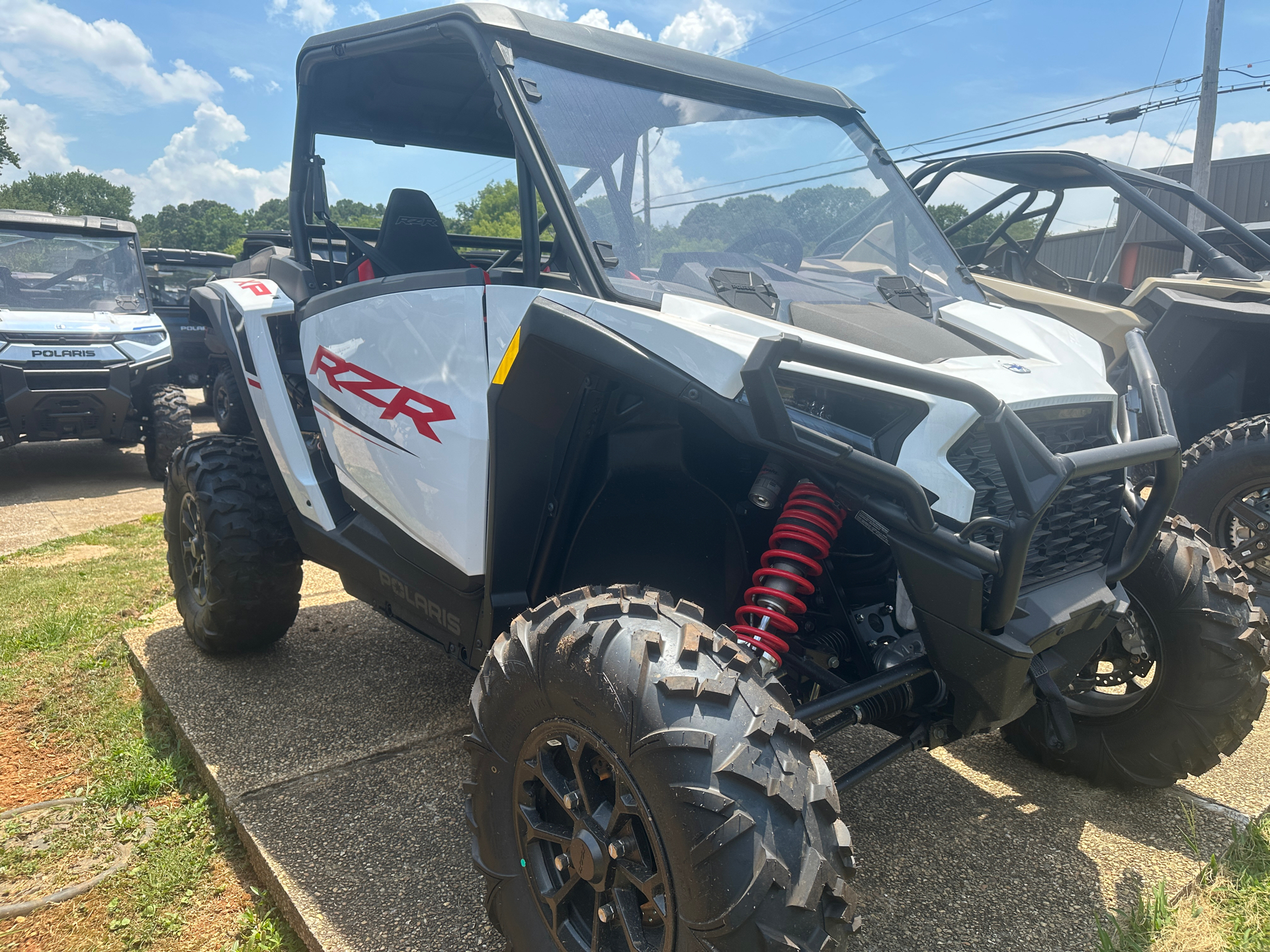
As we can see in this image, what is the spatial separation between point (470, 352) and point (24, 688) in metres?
2.84

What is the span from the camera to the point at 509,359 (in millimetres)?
2213

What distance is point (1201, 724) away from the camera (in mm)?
2643

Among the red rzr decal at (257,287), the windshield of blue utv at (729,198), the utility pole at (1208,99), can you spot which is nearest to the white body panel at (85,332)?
the red rzr decal at (257,287)

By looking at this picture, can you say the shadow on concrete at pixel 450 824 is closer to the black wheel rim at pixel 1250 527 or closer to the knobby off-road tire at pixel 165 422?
the black wheel rim at pixel 1250 527

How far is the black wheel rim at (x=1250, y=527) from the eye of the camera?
4145mm

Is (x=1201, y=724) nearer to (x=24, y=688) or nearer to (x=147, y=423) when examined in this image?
(x=24, y=688)

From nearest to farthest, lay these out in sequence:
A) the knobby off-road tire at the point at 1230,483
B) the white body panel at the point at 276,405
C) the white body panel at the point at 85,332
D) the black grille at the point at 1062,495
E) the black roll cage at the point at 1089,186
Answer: the black grille at the point at 1062,495, the white body panel at the point at 276,405, the knobby off-road tire at the point at 1230,483, the black roll cage at the point at 1089,186, the white body panel at the point at 85,332

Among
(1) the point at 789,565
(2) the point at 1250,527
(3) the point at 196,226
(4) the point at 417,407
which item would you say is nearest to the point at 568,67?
(4) the point at 417,407

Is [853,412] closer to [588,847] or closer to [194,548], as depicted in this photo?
[588,847]

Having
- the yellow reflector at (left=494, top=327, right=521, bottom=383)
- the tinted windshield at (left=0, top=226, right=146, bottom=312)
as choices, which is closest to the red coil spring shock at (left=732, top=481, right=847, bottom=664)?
the yellow reflector at (left=494, top=327, right=521, bottom=383)

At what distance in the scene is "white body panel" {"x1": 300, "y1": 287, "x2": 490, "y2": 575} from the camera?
7.95 ft

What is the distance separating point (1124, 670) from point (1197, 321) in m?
2.70

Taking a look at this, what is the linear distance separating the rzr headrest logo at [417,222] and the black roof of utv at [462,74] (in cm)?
42

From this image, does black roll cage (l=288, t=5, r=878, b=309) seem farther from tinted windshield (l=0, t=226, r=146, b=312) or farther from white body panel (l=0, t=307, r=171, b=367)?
tinted windshield (l=0, t=226, r=146, b=312)
